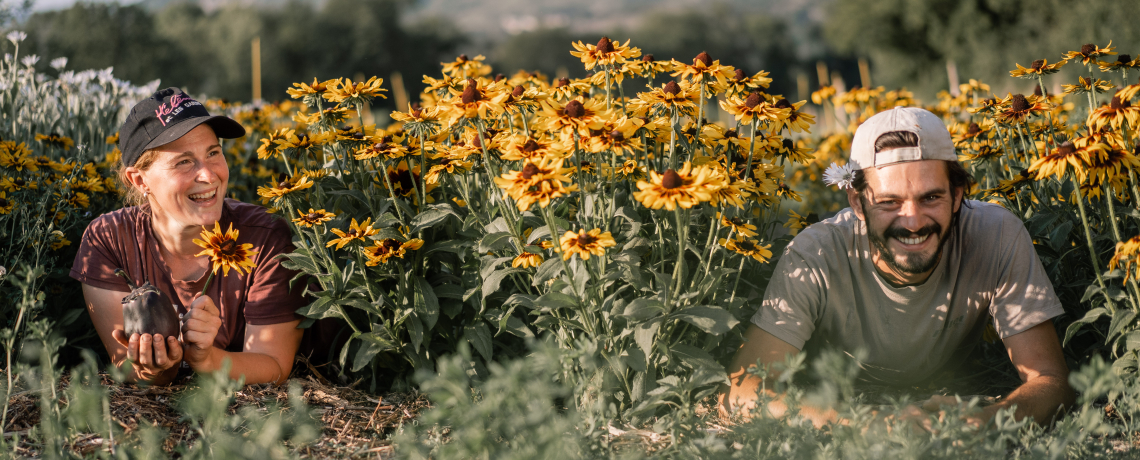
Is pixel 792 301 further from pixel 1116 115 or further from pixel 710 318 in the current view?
pixel 1116 115

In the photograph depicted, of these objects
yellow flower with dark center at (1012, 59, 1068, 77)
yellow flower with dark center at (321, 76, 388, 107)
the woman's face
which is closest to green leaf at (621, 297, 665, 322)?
yellow flower with dark center at (321, 76, 388, 107)

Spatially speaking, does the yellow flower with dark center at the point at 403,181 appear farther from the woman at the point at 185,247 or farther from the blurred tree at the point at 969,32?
the blurred tree at the point at 969,32

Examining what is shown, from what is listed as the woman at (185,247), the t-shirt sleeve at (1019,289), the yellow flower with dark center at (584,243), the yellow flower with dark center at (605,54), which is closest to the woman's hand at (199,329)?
the woman at (185,247)

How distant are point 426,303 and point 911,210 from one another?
141 centimetres

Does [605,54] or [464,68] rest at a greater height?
[464,68]

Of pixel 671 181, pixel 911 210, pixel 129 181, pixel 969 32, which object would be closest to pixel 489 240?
pixel 671 181

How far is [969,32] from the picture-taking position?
59.6 feet

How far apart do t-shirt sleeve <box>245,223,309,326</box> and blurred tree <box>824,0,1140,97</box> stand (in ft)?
43.6

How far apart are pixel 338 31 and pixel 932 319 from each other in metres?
38.1

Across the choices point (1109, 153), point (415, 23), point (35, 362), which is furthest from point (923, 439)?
point (415, 23)

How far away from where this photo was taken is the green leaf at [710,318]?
2111 millimetres

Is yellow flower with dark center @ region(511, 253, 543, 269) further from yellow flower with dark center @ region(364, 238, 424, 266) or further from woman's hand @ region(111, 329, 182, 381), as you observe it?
woman's hand @ region(111, 329, 182, 381)

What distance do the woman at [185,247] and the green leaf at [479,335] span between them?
0.57m

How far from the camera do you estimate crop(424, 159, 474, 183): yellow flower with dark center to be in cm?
231
